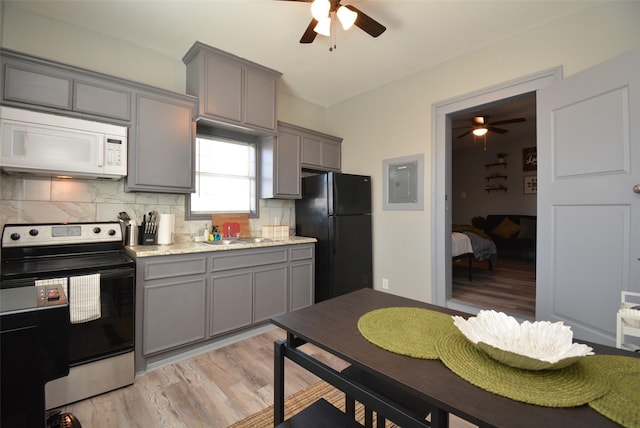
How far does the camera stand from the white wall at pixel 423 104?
83.1 inches

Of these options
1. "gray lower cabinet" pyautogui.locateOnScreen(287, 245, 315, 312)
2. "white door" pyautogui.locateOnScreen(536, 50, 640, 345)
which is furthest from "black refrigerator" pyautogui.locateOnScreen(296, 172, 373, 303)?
"white door" pyautogui.locateOnScreen(536, 50, 640, 345)

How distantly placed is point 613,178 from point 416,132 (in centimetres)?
177

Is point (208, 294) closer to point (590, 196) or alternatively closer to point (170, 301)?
point (170, 301)

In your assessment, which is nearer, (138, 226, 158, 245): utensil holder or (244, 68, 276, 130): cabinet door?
(138, 226, 158, 245): utensil holder

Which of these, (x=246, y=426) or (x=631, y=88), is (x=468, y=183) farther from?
(x=246, y=426)

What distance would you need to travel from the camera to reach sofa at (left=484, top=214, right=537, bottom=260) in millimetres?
5984

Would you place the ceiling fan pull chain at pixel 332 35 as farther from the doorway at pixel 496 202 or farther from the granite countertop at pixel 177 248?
the doorway at pixel 496 202

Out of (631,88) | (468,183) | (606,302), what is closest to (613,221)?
(606,302)

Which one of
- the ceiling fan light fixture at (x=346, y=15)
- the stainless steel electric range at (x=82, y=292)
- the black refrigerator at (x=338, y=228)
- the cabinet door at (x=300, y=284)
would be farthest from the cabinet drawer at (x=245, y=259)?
the ceiling fan light fixture at (x=346, y=15)

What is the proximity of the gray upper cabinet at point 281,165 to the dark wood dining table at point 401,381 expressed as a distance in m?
2.22

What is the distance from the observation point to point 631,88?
1684 millimetres

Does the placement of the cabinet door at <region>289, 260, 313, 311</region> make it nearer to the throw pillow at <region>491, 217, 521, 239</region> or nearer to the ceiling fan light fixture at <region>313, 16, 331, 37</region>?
the ceiling fan light fixture at <region>313, 16, 331, 37</region>

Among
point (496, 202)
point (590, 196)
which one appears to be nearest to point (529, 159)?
point (496, 202)

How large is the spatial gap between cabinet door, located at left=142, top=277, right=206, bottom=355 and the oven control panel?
589mm
